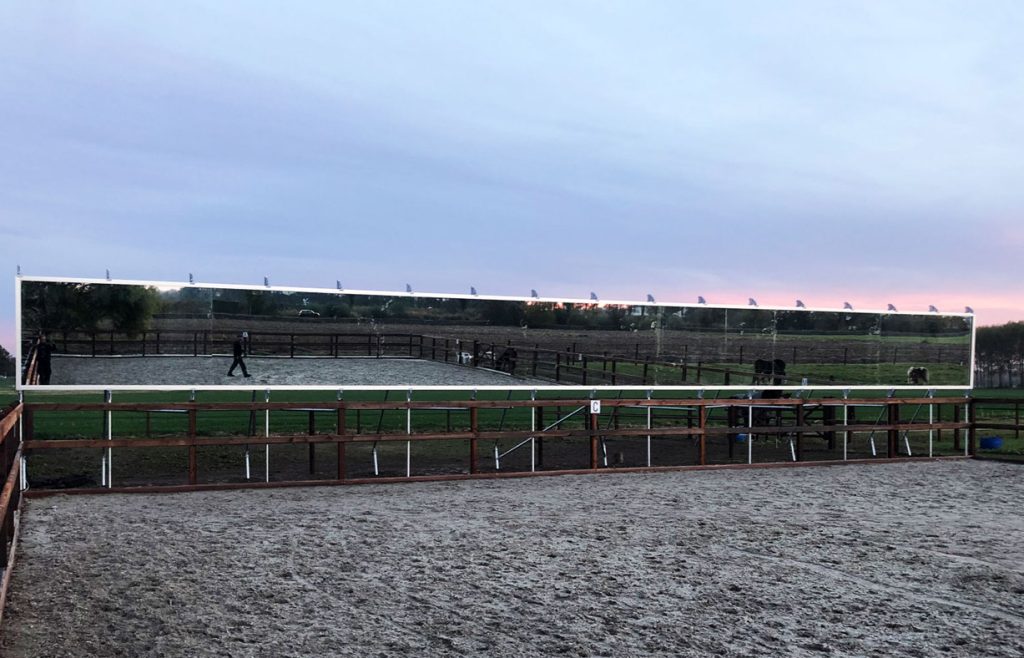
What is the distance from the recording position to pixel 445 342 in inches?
542

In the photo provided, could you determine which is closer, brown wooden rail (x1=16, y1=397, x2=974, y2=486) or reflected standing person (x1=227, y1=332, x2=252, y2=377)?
brown wooden rail (x1=16, y1=397, x2=974, y2=486)

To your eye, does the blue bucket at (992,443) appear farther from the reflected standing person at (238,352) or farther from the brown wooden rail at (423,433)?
the reflected standing person at (238,352)

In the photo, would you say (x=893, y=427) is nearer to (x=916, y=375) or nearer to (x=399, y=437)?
(x=916, y=375)

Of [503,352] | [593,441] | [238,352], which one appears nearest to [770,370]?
[593,441]

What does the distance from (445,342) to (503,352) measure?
40.6 inches

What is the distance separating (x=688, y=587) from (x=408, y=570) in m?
2.06

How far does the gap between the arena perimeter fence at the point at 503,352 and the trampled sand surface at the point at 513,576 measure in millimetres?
1842

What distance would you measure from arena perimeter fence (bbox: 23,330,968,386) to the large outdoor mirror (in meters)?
0.02

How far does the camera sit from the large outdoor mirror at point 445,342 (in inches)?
457

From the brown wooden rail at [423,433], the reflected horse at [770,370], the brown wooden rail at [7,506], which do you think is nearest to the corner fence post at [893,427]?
the brown wooden rail at [423,433]

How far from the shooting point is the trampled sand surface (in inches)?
221

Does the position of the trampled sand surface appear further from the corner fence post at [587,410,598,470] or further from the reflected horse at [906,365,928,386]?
the reflected horse at [906,365,928,386]

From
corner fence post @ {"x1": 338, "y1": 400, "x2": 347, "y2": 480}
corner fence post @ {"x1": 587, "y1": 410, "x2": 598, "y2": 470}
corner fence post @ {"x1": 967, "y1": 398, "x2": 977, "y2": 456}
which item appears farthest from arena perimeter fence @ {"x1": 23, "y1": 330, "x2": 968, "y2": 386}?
corner fence post @ {"x1": 967, "y1": 398, "x2": 977, "y2": 456}

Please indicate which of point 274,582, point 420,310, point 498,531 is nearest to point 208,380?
point 420,310
